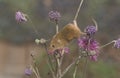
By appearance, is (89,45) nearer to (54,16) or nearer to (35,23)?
(54,16)

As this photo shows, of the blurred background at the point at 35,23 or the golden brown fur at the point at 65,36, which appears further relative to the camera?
the blurred background at the point at 35,23

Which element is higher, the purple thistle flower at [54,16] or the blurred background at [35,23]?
the blurred background at [35,23]

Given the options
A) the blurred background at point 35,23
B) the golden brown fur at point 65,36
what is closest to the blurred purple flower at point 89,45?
the golden brown fur at point 65,36

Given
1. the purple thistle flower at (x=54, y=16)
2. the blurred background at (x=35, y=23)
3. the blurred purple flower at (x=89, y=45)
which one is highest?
the blurred background at (x=35, y=23)

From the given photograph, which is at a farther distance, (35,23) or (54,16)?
(35,23)

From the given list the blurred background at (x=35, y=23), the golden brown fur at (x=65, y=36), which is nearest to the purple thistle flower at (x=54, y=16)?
the golden brown fur at (x=65, y=36)

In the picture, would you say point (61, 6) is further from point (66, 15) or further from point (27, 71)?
point (27, 71)

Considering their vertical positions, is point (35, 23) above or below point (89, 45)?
above

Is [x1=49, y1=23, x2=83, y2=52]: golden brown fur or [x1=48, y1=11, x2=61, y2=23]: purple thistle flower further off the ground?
[x1=48, y1=11, x2=61, y2=23]: purple thistle flower

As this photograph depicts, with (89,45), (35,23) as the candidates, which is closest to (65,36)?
(89,45)

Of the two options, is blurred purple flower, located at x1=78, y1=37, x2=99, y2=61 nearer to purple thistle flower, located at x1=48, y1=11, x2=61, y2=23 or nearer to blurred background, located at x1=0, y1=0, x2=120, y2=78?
purple thistle flower, located at x1=48, y1=11, x2=61, y2=23

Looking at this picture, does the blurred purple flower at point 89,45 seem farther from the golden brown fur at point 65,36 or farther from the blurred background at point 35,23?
the blurred background at point 35,23

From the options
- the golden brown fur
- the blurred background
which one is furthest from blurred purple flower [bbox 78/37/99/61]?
the blurred background
